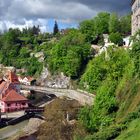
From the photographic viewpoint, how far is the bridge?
231 ft

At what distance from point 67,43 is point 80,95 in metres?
29.2

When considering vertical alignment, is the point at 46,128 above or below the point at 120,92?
below

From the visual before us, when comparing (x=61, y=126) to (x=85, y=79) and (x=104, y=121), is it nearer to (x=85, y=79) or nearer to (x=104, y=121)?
(x=104, y=121)

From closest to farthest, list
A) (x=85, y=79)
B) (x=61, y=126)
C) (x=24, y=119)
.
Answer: (x=61, y=126) < (x=24, y=119) < (x=85, y=79)

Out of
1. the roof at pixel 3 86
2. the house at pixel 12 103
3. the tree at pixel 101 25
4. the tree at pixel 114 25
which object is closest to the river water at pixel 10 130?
the house at pixel 12 103

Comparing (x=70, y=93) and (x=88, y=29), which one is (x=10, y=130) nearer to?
(x=70, y=93)

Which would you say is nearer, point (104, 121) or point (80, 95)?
point (104, 121)

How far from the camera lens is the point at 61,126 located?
50594 millimetres

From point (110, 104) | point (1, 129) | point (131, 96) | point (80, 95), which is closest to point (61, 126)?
point (110, 104)

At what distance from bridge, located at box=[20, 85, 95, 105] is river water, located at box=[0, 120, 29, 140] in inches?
374

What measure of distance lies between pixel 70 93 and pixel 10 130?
1741 cm

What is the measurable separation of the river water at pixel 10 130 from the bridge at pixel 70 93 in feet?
31.2

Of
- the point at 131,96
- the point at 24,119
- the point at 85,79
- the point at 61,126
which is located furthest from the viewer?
the point at 85,79

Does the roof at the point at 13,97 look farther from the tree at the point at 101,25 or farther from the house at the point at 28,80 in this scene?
the tree at the point at 101,25
